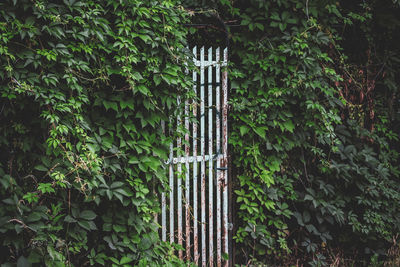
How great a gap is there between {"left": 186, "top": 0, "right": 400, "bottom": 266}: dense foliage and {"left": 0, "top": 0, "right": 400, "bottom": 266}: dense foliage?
20mm

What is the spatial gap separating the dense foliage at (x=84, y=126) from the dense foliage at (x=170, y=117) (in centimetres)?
1

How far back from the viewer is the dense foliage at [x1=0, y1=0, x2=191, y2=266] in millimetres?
2627

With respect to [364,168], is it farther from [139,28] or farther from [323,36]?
[139,28]

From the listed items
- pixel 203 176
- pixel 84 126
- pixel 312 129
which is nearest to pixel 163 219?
pixel 203 176

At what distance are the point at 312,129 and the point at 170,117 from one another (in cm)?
203

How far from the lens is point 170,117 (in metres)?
3.45

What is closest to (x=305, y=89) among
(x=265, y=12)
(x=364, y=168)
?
(x=265, y=12)

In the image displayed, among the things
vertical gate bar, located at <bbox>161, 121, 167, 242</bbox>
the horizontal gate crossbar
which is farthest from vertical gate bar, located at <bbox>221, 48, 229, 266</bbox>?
vertical gate bar, located at <bbox>161, 121, 167, 242</bbox>

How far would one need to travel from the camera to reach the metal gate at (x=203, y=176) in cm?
373

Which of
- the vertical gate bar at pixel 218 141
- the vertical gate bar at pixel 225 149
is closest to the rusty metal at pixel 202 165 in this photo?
the vertical gate bar at pixel 218 141

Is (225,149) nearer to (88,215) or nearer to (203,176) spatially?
(203,176)

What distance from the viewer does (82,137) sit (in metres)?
2.85

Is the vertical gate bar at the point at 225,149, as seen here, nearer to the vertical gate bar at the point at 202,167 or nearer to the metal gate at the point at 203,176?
the metal gate at the point at 203,176

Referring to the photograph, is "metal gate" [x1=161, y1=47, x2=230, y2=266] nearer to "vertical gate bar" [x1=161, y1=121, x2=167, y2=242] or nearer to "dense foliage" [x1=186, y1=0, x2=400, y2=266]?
"vertical gate bar" [x1=161, y1=121, x2=167, y2=242]
